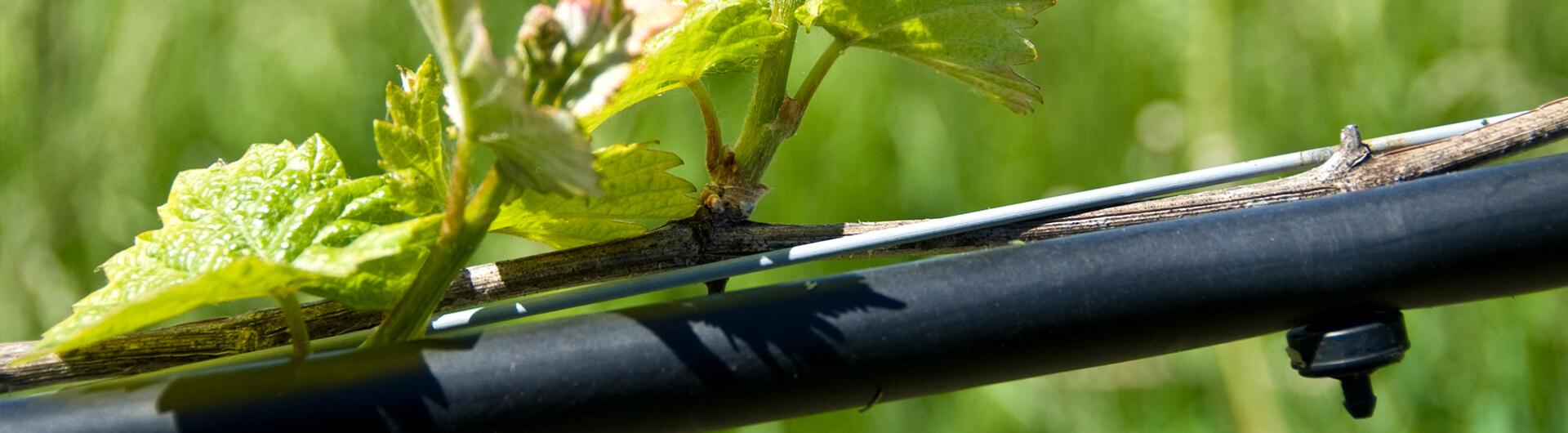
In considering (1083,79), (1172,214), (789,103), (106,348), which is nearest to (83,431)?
(106,348)

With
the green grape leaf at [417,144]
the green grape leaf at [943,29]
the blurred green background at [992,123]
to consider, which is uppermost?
the blurred green background at [992,123]

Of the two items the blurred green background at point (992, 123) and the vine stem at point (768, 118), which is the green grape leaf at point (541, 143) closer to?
the vine stem at point (768, 118)

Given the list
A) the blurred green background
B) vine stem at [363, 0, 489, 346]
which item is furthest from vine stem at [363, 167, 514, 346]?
the blurred green background

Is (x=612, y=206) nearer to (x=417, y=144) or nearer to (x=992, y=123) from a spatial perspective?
(x=417, y=144)

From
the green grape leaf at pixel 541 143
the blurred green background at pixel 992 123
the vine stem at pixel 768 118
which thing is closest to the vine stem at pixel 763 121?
the vine stem at pixel 768 118

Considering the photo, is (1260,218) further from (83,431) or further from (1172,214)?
(83,431)
